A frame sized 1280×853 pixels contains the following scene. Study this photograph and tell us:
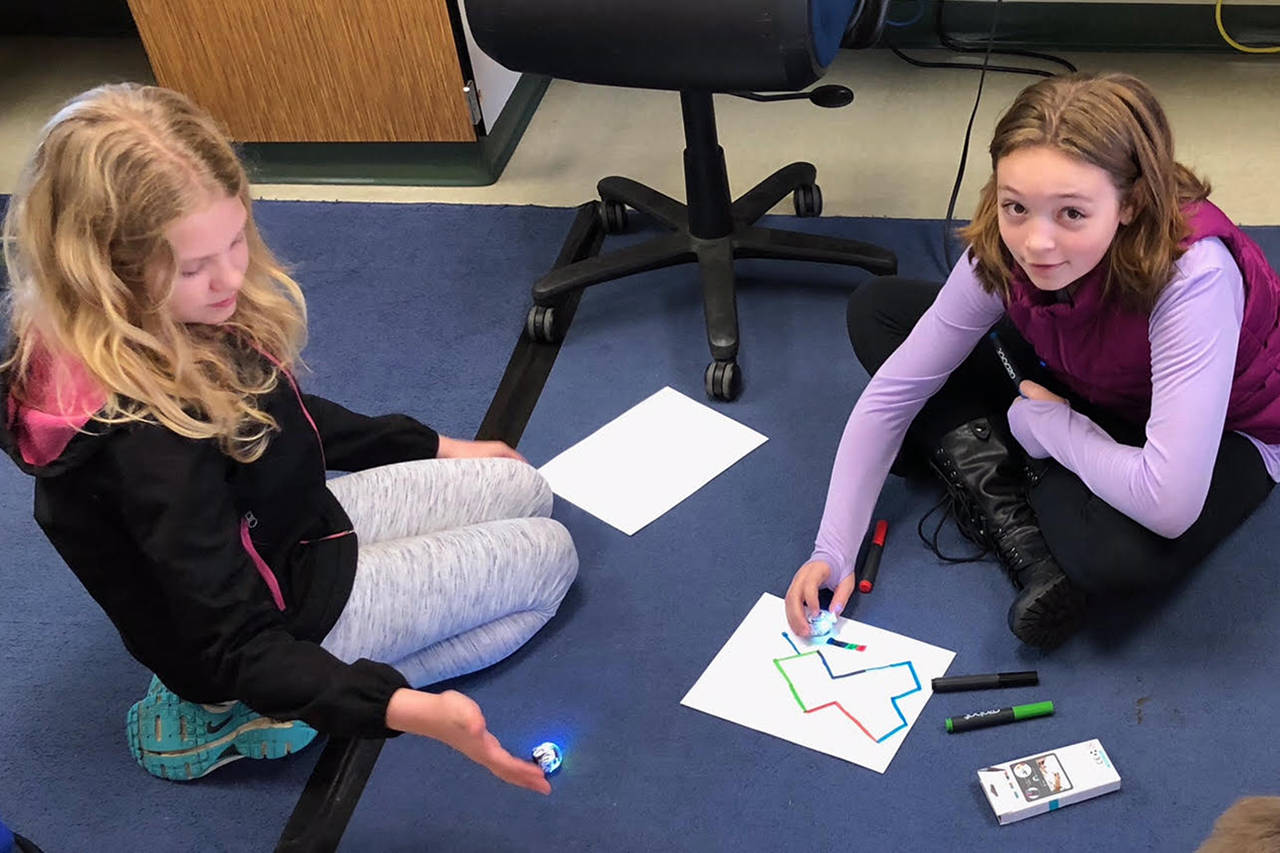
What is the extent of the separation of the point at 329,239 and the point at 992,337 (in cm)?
133

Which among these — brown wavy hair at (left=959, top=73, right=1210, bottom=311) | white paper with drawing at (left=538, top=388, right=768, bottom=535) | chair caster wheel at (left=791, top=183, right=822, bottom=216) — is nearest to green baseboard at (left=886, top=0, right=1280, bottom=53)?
chair caster wheel at (left=791, top=183, right=822, bottom=216)

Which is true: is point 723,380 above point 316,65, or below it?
below

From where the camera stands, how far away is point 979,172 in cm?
232

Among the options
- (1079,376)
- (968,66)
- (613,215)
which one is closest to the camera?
(1079,376)

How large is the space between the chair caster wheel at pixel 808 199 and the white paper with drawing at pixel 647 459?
1.83 ft

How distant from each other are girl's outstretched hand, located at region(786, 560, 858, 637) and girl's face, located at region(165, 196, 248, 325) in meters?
0.73

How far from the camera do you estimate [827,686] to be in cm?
142

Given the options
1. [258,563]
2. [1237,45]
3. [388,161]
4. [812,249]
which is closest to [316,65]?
[388,161]

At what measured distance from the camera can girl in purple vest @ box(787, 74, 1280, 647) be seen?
1220 mm

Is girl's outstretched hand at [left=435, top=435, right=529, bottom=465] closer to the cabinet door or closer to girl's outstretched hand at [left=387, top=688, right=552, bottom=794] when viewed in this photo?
girl's outstretched hand at [left=387, top=688, right=552, bottom=794]

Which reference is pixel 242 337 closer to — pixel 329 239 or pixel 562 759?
pixel 562 759

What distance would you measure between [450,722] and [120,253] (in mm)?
508

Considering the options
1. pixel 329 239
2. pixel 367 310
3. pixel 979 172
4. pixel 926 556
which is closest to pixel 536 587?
pixel 926 556

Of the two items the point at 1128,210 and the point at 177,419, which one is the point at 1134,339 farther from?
the point at 177,419
